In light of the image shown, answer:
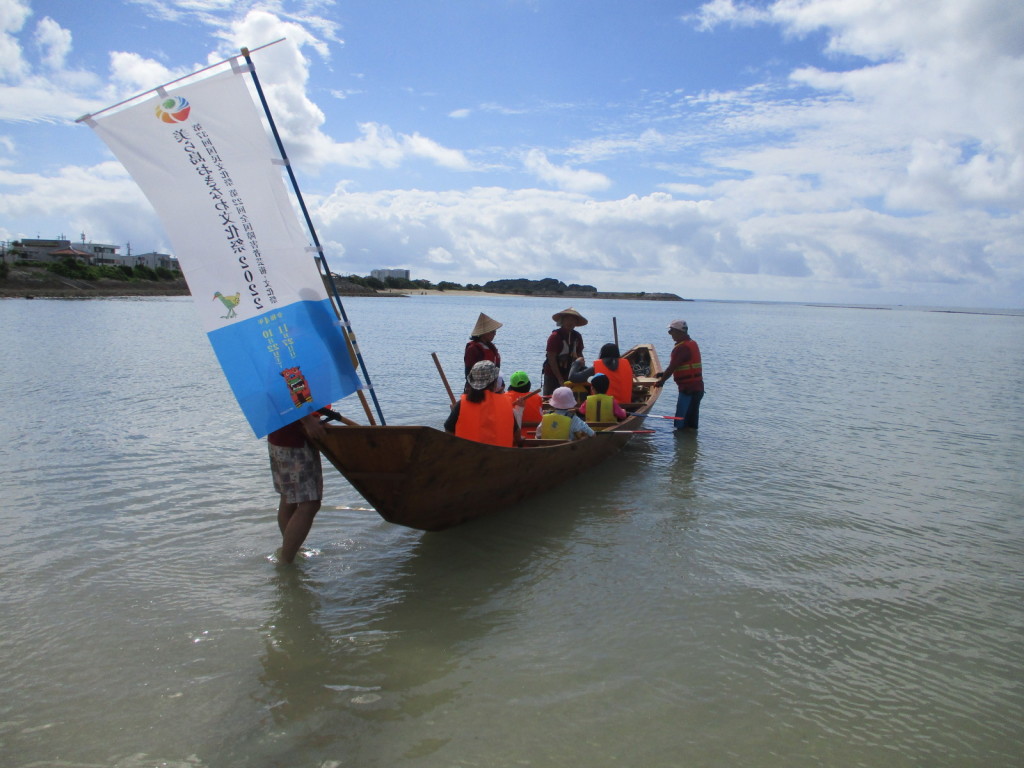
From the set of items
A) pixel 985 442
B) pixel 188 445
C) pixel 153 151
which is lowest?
pixel 985 442

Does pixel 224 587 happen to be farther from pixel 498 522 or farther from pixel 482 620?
pixel 498 522

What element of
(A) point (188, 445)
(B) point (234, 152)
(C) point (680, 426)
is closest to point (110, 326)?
(A) point (188, 445)

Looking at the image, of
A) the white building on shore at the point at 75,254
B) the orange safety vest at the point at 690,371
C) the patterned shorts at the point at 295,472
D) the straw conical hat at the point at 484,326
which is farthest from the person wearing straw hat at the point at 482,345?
the white building on shore at the point at 75,254

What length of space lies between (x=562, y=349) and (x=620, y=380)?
1055 millimetres

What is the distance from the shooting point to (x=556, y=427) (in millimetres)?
7602

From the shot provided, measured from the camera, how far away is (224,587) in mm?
4895

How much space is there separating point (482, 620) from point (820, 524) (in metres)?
4.20

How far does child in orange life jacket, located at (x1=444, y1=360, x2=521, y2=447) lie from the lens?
19.2ft

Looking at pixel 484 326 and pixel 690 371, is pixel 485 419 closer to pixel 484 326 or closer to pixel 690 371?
pixel 484 326

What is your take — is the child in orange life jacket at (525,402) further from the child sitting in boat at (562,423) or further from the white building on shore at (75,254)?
the white building on shore at (75,254)

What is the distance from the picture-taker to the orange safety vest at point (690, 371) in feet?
34.4

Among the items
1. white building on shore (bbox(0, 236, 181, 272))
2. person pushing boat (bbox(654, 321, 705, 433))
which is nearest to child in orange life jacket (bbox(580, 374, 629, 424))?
person pushing boat (bbox(654, 321, 705, 433))

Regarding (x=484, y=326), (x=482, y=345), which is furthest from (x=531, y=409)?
(x=484, y=326)

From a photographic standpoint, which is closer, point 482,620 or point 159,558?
point 482,620
